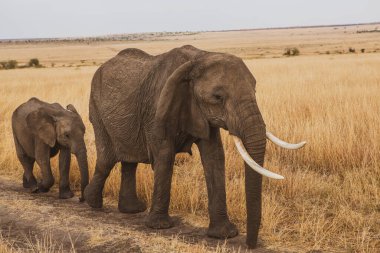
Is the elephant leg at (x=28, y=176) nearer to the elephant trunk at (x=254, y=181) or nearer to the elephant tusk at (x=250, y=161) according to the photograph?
the elephant trunk at (x=254, y=181)

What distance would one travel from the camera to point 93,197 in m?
5.57

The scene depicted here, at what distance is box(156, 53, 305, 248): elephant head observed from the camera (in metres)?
3.88

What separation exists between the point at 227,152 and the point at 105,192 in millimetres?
1844

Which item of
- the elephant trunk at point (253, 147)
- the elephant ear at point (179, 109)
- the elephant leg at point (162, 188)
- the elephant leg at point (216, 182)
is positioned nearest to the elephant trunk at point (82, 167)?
the elephant leg at point (162, 188)

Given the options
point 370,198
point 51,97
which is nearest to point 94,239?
point 370,198

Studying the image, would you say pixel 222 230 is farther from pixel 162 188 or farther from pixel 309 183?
pixel 309 183

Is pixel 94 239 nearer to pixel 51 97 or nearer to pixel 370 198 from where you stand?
pixel 370 198

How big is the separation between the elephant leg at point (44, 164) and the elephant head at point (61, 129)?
13cm

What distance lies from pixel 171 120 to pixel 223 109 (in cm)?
59

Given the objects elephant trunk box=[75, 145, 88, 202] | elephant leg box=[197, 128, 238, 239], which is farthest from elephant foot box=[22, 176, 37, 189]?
elephant leg box=[197, 128, 238, 239]

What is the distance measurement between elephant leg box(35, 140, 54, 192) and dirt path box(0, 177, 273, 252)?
278mm

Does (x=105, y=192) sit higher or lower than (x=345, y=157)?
lower

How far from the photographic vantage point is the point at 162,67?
4789 millimetres

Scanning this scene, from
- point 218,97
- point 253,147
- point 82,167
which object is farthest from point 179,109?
point 82,167
